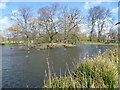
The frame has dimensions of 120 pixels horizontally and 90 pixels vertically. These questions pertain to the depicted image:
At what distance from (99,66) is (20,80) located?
2724 millimetres

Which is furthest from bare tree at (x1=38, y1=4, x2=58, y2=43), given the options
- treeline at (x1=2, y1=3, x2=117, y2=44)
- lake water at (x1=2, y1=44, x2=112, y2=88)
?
lake water at (x1=2, y1=44, x2=112, y2=88)

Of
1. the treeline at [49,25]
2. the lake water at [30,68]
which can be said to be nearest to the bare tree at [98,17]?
the treeline at [49,25]

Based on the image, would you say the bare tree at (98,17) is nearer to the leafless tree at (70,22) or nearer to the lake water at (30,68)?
the leafless tree at (70,22)

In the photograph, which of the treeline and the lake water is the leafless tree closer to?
the treeline

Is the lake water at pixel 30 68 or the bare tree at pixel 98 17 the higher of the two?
the bare tree at pixel 98 17

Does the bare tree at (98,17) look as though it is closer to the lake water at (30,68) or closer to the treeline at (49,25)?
the treeline at (49,25)

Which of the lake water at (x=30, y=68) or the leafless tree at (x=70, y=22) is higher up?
the leafless tree at (x=70, y=22)

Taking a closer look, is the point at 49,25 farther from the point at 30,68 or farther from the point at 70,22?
the point at 30,68

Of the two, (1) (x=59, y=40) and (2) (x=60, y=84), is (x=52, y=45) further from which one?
(2) (x=60, y=84)

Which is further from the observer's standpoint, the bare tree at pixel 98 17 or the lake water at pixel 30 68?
the bare tree at pixel 98 17

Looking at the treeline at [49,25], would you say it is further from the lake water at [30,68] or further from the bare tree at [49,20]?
the lake water at [30,68]

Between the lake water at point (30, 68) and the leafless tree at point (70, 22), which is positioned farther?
the leafless tree at point (70, 22)

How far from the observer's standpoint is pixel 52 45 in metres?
18.9

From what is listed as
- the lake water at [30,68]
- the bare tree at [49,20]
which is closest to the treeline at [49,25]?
the bare tree at [49,20]
